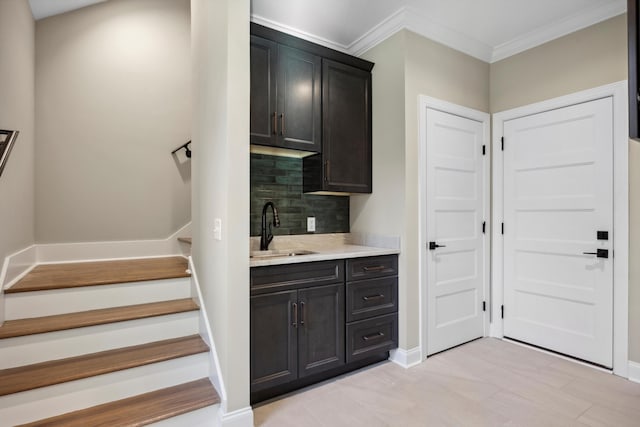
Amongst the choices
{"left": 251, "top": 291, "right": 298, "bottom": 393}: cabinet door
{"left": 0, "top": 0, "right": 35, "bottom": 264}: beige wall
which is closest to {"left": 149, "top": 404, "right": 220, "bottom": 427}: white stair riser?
{"left": 251, "top": 291, "right": 298, "bottom": 393}: cabinet door

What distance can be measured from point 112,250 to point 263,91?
2.19m

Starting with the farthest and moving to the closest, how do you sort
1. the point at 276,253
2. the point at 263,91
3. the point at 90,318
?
the point at 276,253 → the point at 263,91 → the point at 90,318

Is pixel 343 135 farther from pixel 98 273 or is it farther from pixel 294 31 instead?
pixel 98 273

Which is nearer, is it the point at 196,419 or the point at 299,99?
the point at 196,419

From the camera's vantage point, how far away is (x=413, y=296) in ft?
9.02

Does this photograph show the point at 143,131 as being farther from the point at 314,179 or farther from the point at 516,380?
the point at 516,380

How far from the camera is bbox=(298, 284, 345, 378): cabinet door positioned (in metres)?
2.26

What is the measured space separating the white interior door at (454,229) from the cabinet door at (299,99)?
3.19ft

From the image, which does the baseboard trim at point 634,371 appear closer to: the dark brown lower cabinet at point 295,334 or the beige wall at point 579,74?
the beige wall at point 579,74

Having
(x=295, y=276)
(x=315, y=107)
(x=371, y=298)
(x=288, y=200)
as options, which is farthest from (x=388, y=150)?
(x=295, y=276)

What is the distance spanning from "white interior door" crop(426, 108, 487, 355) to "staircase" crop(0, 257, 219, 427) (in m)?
1.92

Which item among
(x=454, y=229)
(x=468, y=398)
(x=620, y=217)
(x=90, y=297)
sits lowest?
(x=468, y=398)

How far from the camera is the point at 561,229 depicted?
2801 mm

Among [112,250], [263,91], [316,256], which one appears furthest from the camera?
[112,250]
